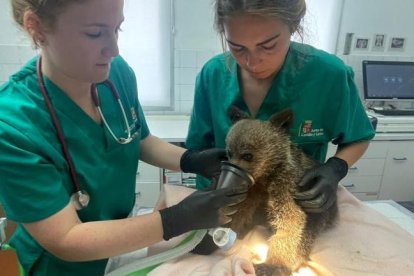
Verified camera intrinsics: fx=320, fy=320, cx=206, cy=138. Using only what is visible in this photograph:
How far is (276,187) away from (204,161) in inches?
12.4

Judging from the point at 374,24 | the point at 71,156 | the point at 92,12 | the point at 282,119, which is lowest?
the point at 71,156

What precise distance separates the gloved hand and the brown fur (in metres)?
0.09

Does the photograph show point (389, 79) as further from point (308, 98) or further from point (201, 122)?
point (201, 122)

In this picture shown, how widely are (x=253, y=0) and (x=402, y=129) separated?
2449 millimetres

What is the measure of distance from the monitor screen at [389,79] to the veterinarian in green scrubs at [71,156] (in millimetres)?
2582

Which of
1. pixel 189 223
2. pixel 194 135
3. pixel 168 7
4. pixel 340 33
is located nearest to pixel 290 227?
pixel 189 223

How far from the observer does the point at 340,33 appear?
9.64 feet

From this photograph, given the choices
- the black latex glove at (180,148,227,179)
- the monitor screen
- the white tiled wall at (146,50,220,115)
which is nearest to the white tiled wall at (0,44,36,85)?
the white tiled wall at (146,50,220,115)

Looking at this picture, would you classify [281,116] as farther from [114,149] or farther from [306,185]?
[114,149]

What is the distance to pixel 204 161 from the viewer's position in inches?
44.6

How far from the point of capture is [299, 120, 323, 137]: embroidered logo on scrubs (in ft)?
3.57

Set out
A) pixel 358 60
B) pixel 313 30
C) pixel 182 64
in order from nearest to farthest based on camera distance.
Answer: pixel 313 30 < pixel 182 64 < pixel 358 60

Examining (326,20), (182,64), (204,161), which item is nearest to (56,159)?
(204,161)

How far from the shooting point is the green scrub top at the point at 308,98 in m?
1.08
